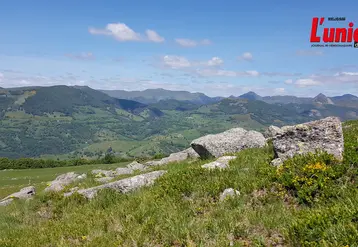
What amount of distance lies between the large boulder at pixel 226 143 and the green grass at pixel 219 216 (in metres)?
9.51

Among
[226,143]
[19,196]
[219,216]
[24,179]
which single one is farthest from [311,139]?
[24,179]

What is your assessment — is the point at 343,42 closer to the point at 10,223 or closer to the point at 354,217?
the point at 354,217

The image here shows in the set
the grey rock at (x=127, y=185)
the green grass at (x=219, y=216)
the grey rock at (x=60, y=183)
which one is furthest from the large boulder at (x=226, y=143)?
the grey rock at (x=60, y=183)

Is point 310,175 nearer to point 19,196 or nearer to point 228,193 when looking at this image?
point 228,193

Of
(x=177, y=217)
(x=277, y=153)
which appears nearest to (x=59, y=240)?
(x=177, y=217)

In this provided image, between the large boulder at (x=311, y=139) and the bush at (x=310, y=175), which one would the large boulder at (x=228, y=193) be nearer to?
the bush at (x=310, y=175)

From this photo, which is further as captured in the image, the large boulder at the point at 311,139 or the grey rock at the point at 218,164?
the grey rock at the point at 218,164

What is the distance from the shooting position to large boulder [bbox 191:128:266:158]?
21.9 metres

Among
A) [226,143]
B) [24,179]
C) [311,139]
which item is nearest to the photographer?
[311,139]

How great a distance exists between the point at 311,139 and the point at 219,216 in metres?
6.08

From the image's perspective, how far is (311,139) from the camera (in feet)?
39.0

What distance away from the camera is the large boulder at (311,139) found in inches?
433

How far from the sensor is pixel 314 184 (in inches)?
335

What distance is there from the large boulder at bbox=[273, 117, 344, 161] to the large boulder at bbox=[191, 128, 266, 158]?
8.95m
